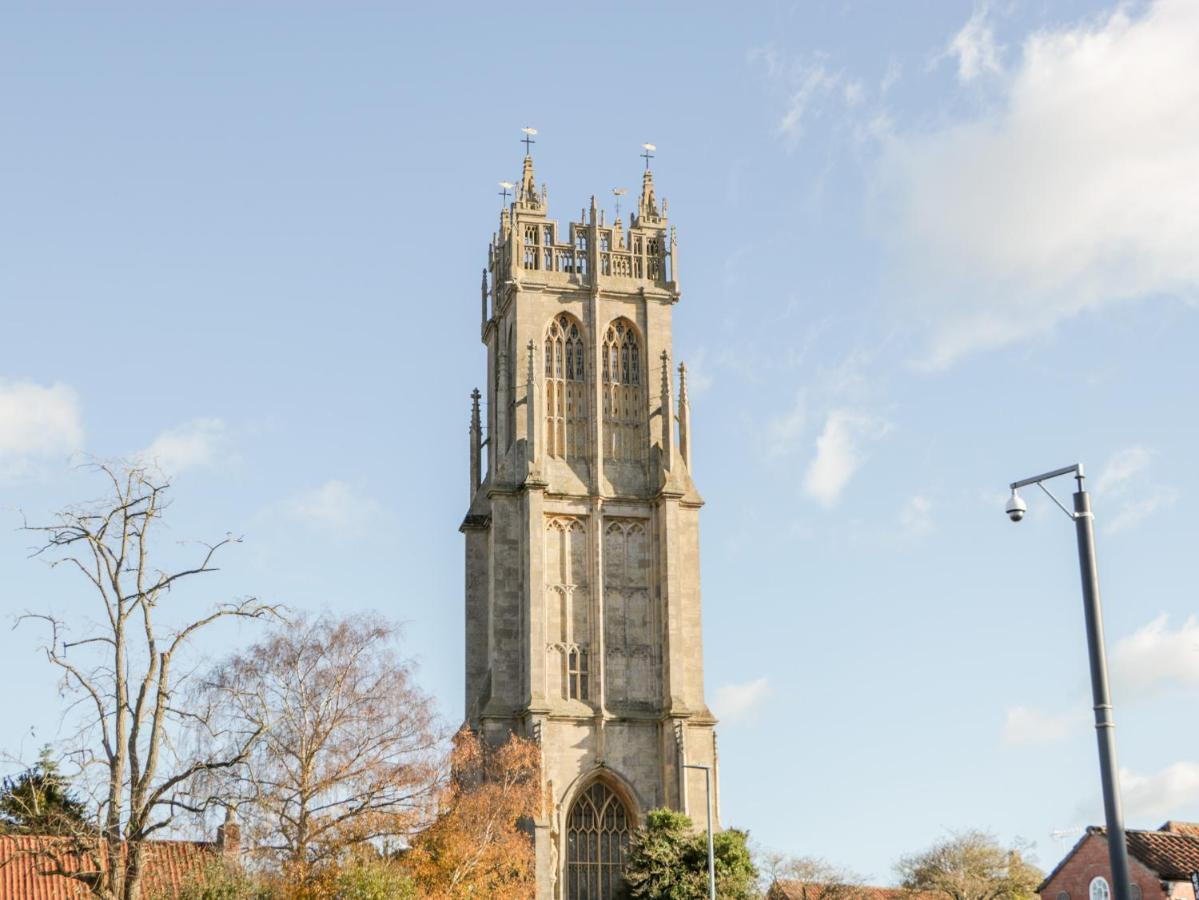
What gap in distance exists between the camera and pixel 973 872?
246 ft

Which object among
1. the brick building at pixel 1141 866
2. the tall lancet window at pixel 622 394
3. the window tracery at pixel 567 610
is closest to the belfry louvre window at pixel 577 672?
the window tracery at pixel 567 610

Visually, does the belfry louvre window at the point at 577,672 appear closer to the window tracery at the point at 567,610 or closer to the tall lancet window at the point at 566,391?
the window tracery at the point at 567,610

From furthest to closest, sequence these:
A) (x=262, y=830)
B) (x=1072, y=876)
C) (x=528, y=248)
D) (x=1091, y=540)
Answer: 1. (x=528, y=248)
2. (x=1072, y=876)
3. (x=262, y=830)
4. (x=1091, y=540)

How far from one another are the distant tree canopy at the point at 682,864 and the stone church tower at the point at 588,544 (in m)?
3.35

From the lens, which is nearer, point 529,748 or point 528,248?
point 529,748

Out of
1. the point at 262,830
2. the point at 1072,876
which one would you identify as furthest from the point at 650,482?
the point at 262,830

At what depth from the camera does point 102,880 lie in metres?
28.0

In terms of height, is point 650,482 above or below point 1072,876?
above

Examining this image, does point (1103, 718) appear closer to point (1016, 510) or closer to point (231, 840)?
point (1016, 510)

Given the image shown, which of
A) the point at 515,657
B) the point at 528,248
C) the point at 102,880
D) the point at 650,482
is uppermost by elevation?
the point at 528,248

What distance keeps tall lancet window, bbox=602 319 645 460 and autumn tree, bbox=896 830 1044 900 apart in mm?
23590

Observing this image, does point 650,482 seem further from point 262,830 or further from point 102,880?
point 102,880

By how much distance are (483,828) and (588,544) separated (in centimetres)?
1425

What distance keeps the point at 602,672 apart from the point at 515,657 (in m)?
3.31
